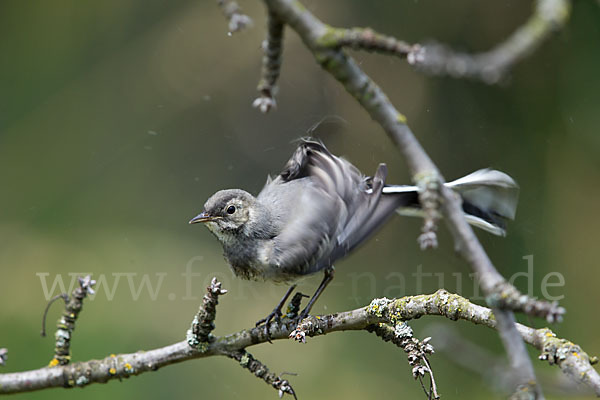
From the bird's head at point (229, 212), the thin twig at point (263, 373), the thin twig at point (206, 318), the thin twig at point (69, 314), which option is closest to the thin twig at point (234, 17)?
the thin twig at point (206, 318)

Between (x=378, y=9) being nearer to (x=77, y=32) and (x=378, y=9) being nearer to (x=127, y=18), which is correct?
(x=127, y=18)

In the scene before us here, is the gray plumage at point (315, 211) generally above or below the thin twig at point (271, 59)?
above

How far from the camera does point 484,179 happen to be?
2727 mm

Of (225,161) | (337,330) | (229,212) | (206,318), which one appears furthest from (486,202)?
(225,161)

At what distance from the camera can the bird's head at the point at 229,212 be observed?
3266mm

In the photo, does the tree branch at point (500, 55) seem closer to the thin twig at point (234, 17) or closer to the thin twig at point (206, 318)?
the thin twig at point (234, 17)

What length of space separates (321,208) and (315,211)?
0.18 feet

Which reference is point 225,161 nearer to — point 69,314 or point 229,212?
point 229,212

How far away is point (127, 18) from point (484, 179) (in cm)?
394

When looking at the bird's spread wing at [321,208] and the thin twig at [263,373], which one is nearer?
the thin twig at [263,373]

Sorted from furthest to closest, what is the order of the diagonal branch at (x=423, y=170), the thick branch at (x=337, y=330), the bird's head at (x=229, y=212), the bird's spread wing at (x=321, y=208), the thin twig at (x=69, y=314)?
the bird's head at (x=229, y=212) → the bird's spread wing at (x=321, y=208) → the thin twig at (x=69, y=314) → the thick branch at (x=337, y=330) → the diagonal branch at (x=423, y=170)

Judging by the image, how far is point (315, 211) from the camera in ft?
9.89

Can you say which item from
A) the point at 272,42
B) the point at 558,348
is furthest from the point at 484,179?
the point at 272,42

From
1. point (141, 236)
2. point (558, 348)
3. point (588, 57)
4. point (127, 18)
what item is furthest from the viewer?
point (127, 18)
